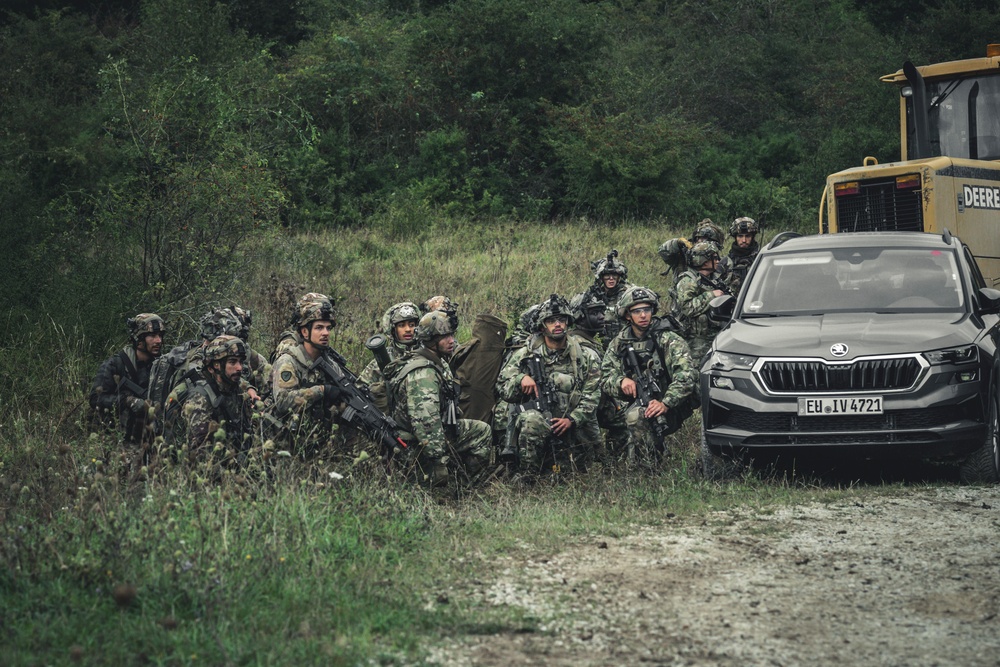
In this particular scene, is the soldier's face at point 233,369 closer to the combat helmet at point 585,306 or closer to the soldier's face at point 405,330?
the soldier's face at point 405,330

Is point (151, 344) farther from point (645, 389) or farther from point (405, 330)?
point (645, 389)

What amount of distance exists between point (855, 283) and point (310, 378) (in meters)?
4.03

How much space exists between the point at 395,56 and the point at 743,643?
2218 centimetres

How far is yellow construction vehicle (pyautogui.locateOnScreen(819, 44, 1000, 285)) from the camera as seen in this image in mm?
12219

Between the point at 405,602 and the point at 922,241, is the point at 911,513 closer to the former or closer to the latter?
the point at 922,241

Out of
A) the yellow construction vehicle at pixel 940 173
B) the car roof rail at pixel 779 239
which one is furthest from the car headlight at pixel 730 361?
the yellow construction vehicle at pixel 940 173

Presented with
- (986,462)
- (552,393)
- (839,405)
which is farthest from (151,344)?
(986,462)

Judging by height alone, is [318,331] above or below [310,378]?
above

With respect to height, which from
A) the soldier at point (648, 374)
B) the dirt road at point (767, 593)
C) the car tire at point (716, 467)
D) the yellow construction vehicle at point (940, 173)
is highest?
the yellow construction vehicle at point (940, 173)

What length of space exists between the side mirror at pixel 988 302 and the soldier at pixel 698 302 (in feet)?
9.28

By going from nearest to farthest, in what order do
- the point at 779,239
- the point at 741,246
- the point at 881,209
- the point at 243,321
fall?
the point at 243,321, the point at 779,239, the point at 741,246, the point at 881,209

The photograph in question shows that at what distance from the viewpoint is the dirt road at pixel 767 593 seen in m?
4.75

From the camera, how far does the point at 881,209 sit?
41.3 ft

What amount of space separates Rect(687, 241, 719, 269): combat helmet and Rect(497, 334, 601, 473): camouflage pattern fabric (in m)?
2.30
